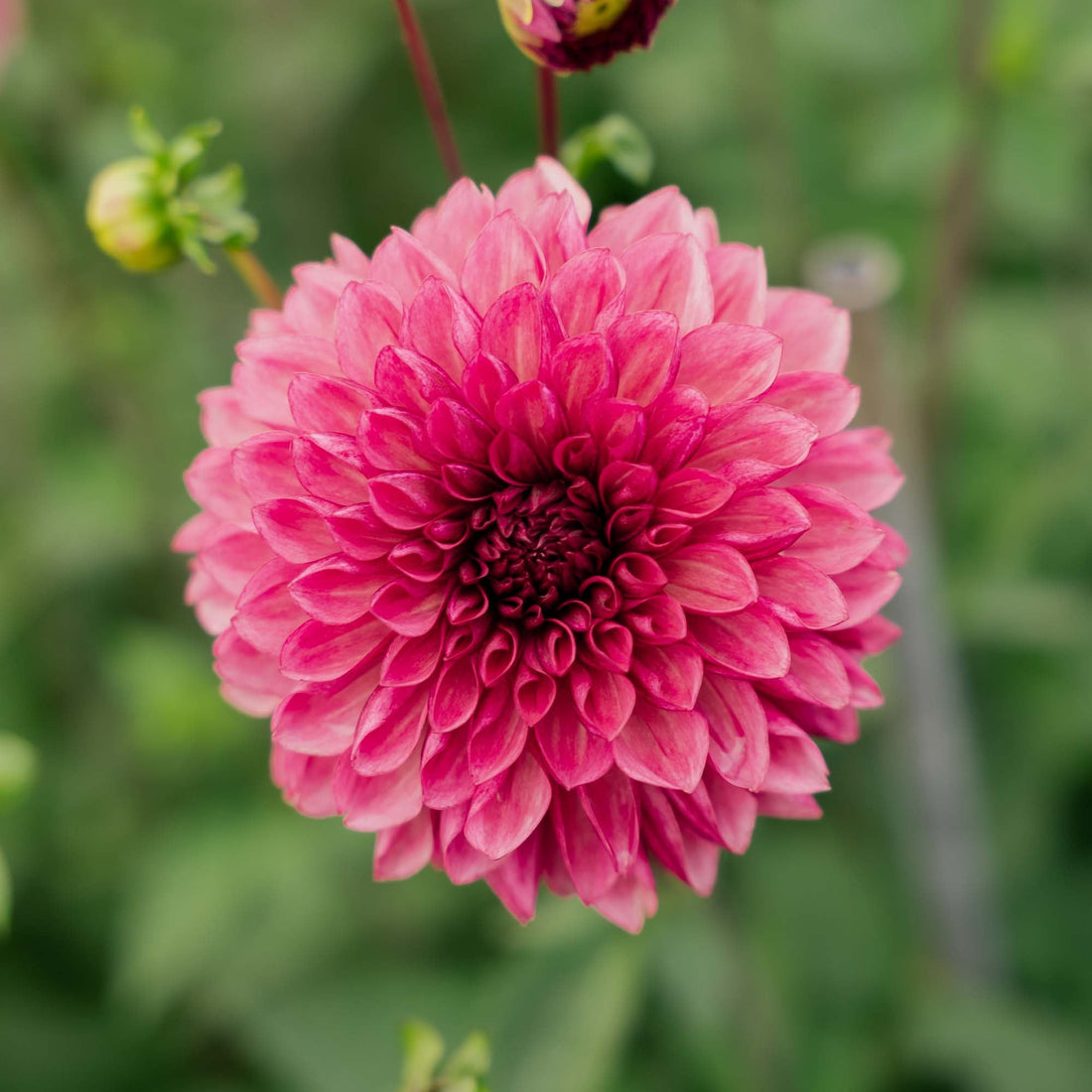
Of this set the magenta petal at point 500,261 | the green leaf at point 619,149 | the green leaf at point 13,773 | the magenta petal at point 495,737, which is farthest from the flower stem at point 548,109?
the green leaf at point 13,773

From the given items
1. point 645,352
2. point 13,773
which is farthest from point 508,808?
point 13,773

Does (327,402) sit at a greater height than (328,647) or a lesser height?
greater

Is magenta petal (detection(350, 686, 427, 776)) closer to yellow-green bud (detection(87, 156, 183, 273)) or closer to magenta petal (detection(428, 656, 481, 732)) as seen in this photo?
magenta petal (detection(428, 656, 481, 732))

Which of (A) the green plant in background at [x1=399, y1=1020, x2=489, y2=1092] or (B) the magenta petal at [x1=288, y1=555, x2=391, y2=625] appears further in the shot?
(A) the green plant in background at [x1=399, y1=1020, x2=489, y2=1092]

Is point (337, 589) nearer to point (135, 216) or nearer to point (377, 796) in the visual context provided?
point (377, 796)

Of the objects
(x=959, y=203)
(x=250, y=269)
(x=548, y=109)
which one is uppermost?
(x=959, y=203)

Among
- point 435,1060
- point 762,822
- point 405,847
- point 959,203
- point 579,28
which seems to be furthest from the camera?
point 762,822

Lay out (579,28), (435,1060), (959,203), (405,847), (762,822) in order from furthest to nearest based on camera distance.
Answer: (762,822)
(959,203)
(435,1060)
(405,847)
(579,28)

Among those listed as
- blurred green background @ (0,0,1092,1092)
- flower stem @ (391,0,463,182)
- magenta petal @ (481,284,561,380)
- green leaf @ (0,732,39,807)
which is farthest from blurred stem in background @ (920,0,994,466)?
green leaf @ (0,732,39,807)
